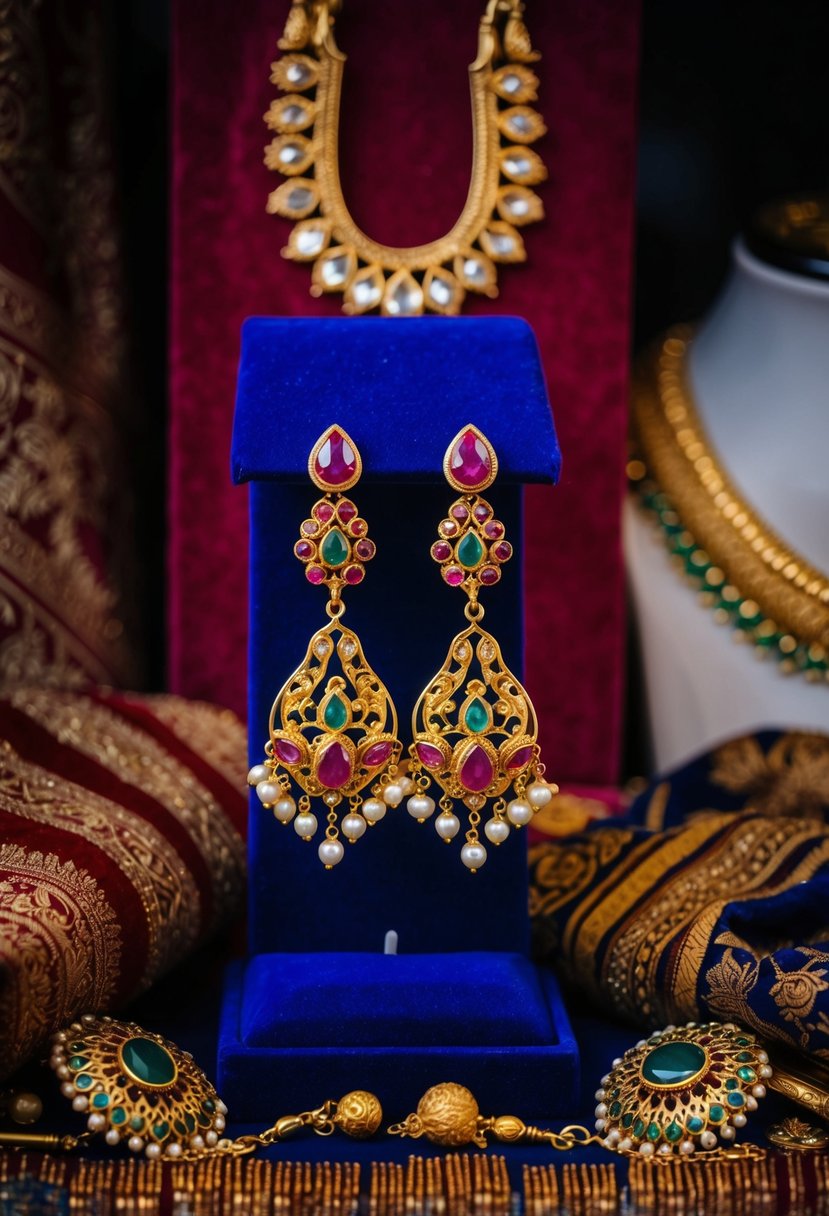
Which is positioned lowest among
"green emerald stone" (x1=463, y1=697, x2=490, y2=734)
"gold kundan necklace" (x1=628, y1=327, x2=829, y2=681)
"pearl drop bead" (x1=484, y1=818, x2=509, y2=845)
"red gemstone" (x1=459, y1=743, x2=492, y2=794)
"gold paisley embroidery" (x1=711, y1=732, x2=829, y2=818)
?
"gold paisley embroidery" (x1=711, y1=732, x2=829, y2=818)

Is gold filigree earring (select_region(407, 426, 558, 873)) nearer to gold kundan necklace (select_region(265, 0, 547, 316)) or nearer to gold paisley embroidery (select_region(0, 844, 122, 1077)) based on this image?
gold paisley embroidery (select_region(0, 844, 122, 1077))

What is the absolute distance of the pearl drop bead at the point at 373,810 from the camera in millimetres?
897

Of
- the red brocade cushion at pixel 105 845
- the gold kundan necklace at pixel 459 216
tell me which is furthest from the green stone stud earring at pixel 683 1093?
the gold kundan necklace at pixel 459 216

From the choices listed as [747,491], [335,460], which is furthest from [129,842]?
[747,491]

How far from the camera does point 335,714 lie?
90cm

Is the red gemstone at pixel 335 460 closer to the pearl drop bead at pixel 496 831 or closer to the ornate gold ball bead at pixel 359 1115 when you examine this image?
A: the pearl drop bead at pixel 496 831

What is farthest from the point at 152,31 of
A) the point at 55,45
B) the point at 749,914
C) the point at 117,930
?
the point at 749,914

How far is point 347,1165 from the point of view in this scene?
0.82m

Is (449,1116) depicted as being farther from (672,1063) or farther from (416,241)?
(416,241)

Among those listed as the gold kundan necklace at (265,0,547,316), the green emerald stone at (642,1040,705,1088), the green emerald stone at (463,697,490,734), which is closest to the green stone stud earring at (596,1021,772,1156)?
the green emerald stone at (642,1040,705,1088)

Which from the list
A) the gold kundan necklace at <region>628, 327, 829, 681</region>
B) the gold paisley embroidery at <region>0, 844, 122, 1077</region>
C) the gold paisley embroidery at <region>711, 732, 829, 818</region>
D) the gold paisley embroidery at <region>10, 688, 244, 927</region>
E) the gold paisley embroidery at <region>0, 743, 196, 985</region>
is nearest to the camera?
the gold paisley embroidery at <region>0, 844, 122, 1077</region>

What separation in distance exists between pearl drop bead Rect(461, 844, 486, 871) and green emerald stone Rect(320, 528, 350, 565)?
217 millimetres

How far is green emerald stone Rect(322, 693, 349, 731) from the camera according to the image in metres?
0.90

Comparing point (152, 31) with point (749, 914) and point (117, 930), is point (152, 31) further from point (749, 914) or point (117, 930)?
→ point (749, 914)
